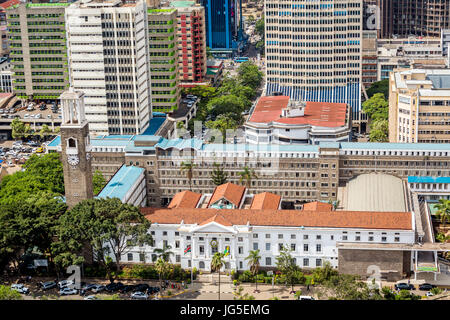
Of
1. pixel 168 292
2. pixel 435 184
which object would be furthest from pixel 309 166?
pixel 168 292

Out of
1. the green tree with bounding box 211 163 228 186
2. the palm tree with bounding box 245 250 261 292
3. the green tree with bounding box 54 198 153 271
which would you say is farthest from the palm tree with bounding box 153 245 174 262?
the green tree with bounding box 211 163 228 186

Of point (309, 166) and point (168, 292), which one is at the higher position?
point (309, 166)

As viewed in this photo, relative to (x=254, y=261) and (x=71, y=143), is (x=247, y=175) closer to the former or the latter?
(x=254, y=261)

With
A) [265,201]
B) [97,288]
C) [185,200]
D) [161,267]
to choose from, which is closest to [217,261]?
[161,267]

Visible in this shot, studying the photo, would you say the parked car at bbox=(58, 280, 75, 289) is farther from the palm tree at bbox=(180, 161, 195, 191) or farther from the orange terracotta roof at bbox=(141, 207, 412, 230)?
the palm tree at bbox=(180, 161, 195, 191)
